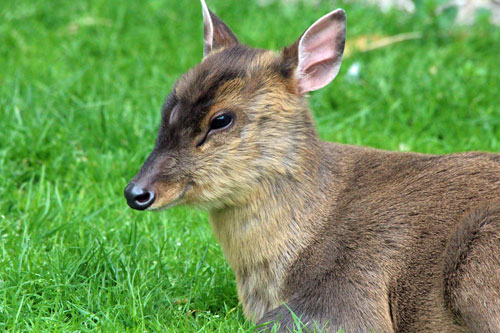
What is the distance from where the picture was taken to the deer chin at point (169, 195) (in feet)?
13.6

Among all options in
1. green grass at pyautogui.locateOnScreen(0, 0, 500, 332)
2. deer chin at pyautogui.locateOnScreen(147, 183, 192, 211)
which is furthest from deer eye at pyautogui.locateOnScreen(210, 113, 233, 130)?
green grass at pyautogui.locateOnScreen(0, 0, 500, 332)

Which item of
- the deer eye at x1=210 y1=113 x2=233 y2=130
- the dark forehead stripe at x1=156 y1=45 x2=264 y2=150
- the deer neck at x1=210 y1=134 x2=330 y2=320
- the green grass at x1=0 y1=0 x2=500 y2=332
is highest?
the dark forehead stripe at x1=156 y1=45 x2=264 y2=150

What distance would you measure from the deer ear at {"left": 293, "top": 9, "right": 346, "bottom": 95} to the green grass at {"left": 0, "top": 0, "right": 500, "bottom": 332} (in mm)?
1249

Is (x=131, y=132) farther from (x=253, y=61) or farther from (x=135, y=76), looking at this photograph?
(x=253, y=61)

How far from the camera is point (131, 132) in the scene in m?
6.50

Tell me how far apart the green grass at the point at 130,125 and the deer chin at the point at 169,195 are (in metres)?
0.56

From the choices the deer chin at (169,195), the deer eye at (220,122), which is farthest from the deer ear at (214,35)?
the deer chin at (169,195)

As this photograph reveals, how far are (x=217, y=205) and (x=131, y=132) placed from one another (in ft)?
7.59

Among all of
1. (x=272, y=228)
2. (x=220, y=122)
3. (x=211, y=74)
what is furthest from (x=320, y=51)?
(x=272, y=228)

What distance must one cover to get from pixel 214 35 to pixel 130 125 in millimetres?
1771

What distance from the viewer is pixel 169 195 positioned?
418cm

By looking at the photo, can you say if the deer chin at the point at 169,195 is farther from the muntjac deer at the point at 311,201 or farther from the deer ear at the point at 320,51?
the deer ear at the point at 320,51

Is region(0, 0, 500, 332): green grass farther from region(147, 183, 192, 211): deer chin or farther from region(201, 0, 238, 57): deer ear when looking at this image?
region(201, 0, 238, 57): deer ear

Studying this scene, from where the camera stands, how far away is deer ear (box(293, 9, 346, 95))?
176 inches
